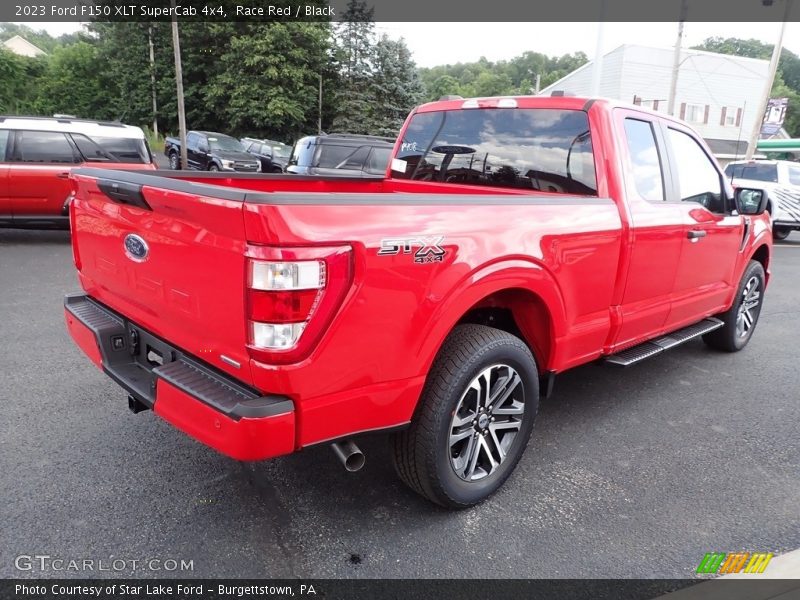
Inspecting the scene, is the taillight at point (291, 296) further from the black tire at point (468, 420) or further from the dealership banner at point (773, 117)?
the dealership banner at point (773, 117)

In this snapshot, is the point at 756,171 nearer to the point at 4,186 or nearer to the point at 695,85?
the point at 4,186

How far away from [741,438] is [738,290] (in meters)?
1.77

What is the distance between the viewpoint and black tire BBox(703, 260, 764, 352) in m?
5.04

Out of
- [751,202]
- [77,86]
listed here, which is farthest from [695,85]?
[77,86]

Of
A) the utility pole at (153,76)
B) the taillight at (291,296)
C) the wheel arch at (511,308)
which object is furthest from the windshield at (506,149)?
the utility pole at (153,76)

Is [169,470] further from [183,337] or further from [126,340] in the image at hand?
[183,337]

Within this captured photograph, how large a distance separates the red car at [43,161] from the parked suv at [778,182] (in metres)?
13.0

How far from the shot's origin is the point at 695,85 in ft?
140

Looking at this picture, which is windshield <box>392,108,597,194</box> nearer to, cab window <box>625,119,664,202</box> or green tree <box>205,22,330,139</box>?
cab window <box>625,119,664,202</box>

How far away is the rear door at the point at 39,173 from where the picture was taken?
8586mm

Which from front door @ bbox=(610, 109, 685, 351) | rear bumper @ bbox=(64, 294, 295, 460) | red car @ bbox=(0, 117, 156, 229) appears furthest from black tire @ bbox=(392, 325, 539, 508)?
red car @ bbox=(0, 117, 156, 229)

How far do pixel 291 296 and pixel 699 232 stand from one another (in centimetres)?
319

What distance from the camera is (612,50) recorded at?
130 feet

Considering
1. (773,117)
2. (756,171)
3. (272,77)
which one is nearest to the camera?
(756,171)
